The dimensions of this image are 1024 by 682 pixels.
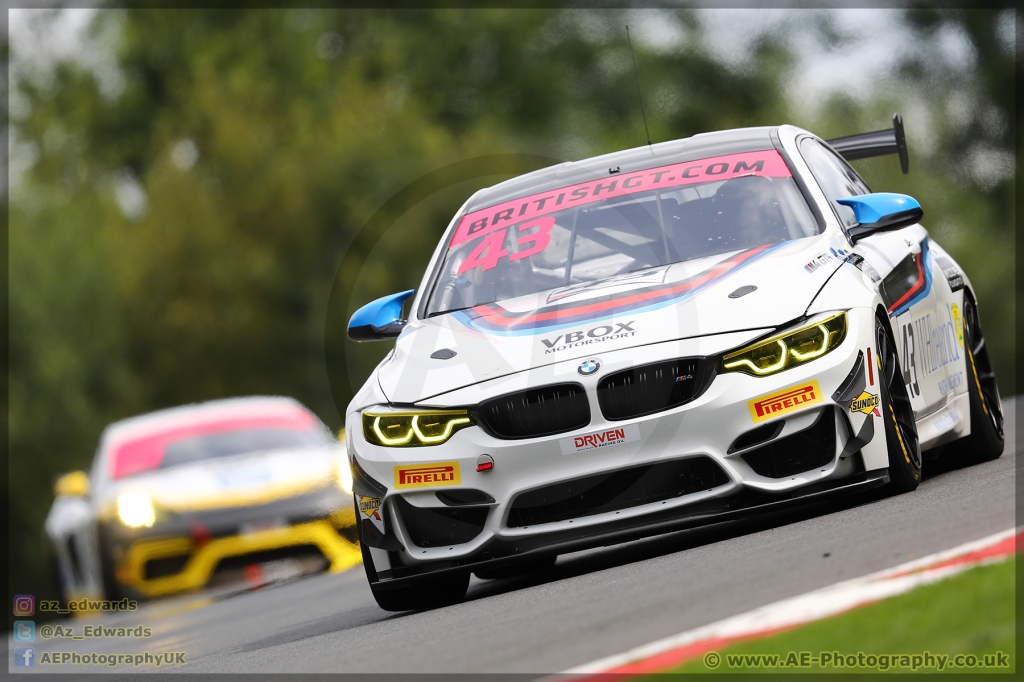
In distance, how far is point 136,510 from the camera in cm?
1209

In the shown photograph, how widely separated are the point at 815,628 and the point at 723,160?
3.64m

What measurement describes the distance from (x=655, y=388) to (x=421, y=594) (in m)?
1.49

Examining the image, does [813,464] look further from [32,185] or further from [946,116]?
[32,185]

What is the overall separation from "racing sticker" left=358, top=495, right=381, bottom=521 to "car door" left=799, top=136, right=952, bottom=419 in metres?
2.19

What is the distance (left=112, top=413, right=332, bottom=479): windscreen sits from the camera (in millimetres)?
12898

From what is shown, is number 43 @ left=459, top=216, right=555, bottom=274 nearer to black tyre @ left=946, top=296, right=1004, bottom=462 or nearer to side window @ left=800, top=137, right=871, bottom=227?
side window @ left=800, top=137, right=871, bottom=227

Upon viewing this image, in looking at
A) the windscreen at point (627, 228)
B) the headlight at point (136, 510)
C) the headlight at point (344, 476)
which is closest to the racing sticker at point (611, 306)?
the windscreen at point (627, 228)

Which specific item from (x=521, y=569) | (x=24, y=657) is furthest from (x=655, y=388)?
(x=24, y=657)

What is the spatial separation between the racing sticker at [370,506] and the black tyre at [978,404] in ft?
10.4

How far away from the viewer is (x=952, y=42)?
41281mm

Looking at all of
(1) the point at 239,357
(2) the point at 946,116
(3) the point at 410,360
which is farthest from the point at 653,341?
(2) the point at 946,116

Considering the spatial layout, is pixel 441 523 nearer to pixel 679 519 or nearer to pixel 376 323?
pixel 679 519

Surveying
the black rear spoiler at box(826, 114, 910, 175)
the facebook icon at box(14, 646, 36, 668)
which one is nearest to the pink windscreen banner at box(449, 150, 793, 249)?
the black rear spoiler at box(826, 114, 910, 175)

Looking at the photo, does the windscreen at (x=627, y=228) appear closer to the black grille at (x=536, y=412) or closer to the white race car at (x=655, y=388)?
the white race car at (x=655, y=388)
